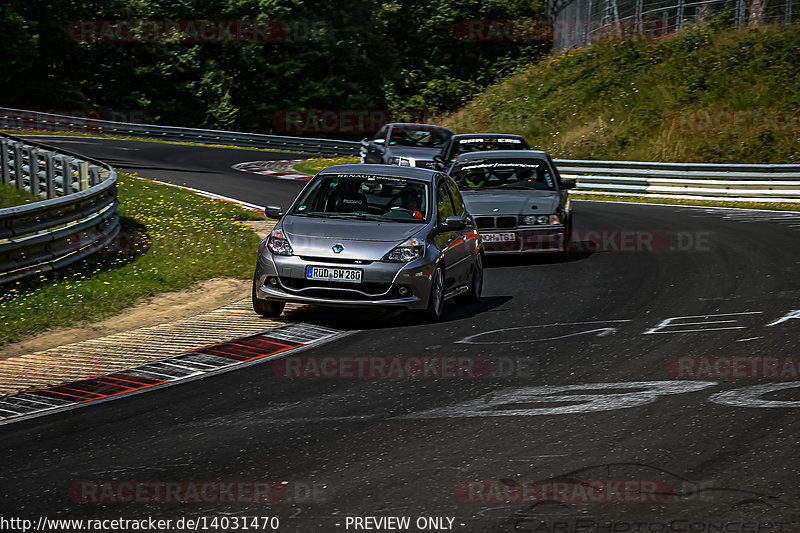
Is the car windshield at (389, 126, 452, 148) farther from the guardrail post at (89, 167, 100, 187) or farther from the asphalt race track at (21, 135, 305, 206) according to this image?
the guardrail post at (89, 167, 100, 187)

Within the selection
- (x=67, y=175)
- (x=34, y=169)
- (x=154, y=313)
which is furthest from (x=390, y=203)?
(x=34, y=169)

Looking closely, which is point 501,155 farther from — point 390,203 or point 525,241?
point 390,203

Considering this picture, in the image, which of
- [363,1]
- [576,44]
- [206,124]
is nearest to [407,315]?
[576,44]

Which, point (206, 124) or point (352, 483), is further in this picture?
point (206, 124)

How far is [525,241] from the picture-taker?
15.2m

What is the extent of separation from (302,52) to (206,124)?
258 inches

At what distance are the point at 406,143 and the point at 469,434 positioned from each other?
2022 cm

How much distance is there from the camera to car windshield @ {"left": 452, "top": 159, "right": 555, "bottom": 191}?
16188 mm

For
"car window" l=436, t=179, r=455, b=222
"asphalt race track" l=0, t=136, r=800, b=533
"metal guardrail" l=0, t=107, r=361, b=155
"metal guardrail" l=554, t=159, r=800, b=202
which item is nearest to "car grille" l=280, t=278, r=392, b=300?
"asphalt race track" l=0, t=136, r=800, b=533

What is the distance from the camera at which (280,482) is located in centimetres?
565

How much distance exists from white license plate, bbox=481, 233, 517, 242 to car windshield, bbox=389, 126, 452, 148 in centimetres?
1114

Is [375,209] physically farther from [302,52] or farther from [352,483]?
[302,52]

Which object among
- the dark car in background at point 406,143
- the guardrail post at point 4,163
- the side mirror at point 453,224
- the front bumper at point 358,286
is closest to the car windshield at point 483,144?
the dark car in background at point 406,143

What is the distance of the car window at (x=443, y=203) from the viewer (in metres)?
11.7
